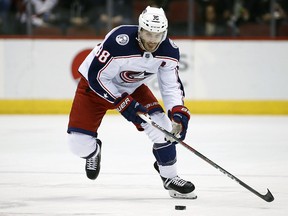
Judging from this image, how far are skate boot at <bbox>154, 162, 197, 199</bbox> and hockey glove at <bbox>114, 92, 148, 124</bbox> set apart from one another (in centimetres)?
41

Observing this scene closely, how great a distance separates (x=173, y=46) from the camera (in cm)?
486

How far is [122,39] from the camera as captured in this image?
4781 millimetres

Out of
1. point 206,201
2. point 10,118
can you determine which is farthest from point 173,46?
point 10,118

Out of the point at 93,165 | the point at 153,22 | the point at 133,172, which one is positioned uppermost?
the point at 153,22


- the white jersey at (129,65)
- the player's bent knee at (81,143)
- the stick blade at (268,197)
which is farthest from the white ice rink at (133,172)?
the white jersey at (129,65)

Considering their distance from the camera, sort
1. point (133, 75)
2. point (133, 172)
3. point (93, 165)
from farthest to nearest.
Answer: point (133, 172) < point (93, 165) < point (133, 75)

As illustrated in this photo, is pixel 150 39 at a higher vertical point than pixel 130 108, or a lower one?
higher

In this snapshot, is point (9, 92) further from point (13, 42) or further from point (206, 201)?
point (206, 201)

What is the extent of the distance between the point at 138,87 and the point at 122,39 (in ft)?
1.56

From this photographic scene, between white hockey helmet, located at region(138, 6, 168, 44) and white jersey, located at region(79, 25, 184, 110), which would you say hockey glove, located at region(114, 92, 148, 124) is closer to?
white jersey, located at region(79, 25, 184, 110)

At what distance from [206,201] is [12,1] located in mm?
6243

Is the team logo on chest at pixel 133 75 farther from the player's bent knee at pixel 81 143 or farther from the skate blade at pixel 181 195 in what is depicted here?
the skate blade at pixel 181 195

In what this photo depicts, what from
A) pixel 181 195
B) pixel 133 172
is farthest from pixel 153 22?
pixel 133 172

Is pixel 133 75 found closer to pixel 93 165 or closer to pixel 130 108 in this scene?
pixel 130 108
